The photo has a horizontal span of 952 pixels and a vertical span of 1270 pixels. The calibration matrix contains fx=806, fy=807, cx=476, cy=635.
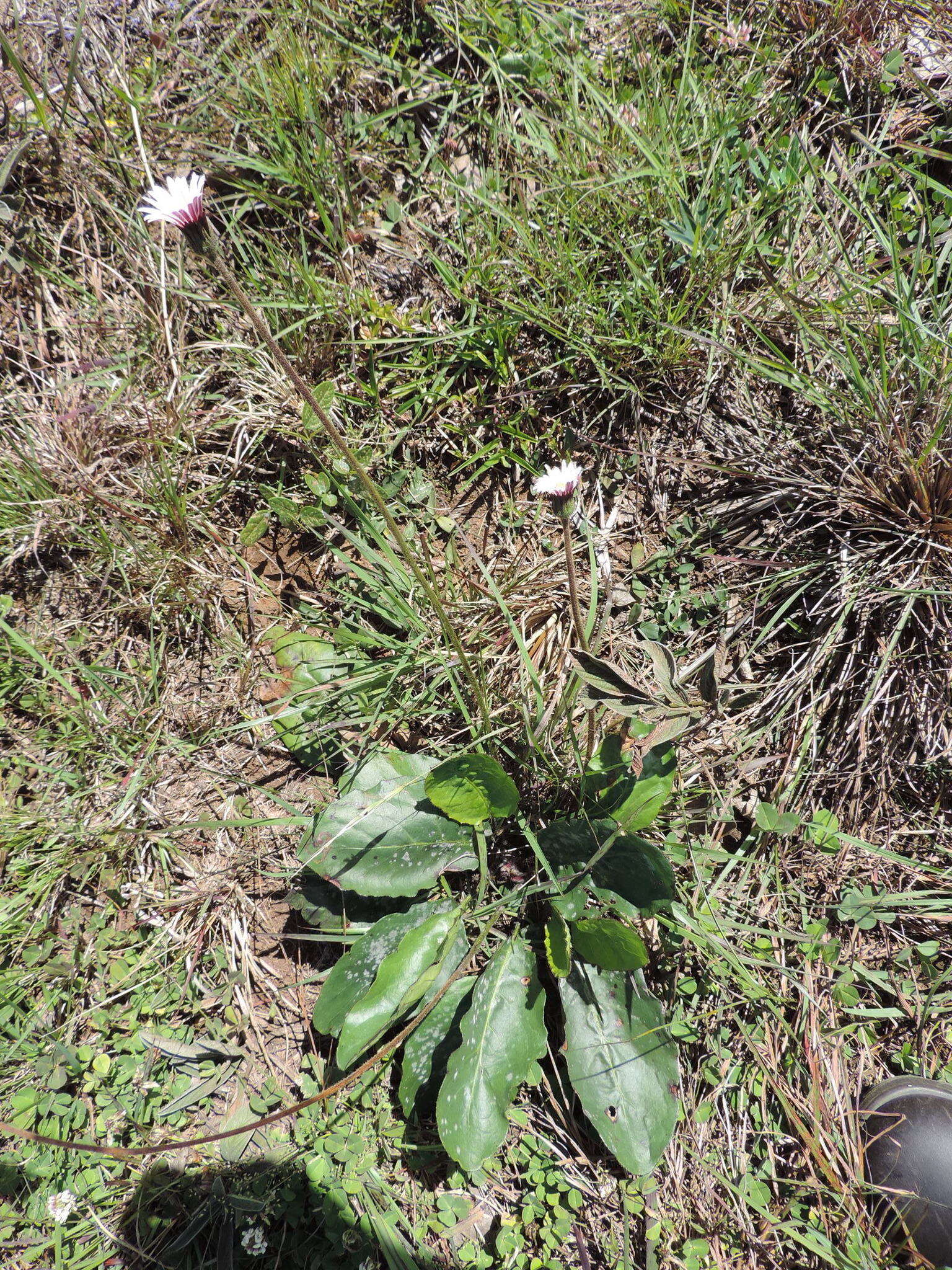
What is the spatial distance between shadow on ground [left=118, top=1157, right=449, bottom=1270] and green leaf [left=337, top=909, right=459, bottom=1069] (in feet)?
1.15

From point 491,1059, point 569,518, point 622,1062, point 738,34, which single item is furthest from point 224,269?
point 738,34

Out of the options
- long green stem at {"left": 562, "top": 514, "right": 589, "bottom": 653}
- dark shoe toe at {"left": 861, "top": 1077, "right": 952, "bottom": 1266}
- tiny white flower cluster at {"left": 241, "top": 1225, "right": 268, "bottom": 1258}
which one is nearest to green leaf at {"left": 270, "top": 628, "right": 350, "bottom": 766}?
long green stem at {"left": 562, "top": 514, "right": 589, "bottom": 653}

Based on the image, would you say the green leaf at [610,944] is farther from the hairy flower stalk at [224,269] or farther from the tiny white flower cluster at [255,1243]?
the tiny white flower cluster at [255,1243]

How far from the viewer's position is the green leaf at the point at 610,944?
1669 millimetres

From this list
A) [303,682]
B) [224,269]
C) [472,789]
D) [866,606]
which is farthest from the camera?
[303,682]

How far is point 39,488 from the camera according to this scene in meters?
2.23

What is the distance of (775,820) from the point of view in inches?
79.0

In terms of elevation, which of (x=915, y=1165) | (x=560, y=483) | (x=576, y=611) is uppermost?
(x=560, y=483)

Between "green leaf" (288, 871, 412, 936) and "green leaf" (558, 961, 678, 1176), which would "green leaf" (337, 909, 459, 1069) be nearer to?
"green leaf" (288, 871, 412, 936)

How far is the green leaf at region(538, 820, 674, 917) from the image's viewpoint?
174 cm

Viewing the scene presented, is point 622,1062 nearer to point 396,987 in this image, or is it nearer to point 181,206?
point 396,987

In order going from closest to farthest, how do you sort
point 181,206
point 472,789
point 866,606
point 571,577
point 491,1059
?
point 181,206
point 571,577
point 491,1059
point 472,789
point 866,606

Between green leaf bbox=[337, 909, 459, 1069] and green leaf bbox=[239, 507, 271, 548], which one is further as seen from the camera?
green leaf bbox=[239, 507, 271, 548]

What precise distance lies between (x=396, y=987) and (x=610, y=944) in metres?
0.49
